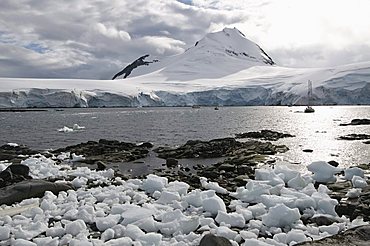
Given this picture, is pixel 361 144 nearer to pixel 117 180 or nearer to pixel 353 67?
pixel 117 180

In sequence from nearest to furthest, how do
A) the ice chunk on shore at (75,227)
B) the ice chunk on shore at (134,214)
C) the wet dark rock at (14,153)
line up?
the ice chunk on shore at (75,227), the ice chunk on shore at (134,214), the wet dark rock at (14,153)

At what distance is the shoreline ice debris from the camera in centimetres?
726

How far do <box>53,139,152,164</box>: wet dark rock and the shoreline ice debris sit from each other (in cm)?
704

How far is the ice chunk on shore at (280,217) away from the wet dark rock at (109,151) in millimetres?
10811

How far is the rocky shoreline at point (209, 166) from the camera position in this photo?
9.39m

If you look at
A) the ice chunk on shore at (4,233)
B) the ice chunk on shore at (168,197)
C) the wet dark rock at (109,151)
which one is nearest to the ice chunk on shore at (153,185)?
the ice chunk on shore at (168,197)

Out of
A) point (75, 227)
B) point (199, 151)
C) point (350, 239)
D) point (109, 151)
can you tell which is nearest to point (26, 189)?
point (75, 227)

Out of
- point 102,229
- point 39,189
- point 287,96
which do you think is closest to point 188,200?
point 102,229

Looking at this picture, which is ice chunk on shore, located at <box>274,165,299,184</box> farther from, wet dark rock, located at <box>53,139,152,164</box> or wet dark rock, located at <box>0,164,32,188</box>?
wet dark rock, located at <box>53,139,152,164</box>

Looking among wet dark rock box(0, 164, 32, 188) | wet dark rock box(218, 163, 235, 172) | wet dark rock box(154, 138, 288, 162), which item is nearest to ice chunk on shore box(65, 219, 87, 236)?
wet dark rock box(0, 164, 32, 188)

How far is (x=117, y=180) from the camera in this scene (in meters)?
12.0

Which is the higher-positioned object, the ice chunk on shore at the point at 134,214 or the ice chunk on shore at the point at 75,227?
the ice chunk on shore at the point at 134,214

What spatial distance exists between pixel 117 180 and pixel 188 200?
136 inches

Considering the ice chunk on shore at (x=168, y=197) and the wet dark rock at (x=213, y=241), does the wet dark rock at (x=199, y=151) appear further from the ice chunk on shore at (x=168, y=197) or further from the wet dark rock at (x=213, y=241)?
the wet dark rock at (x=213, y=241)
